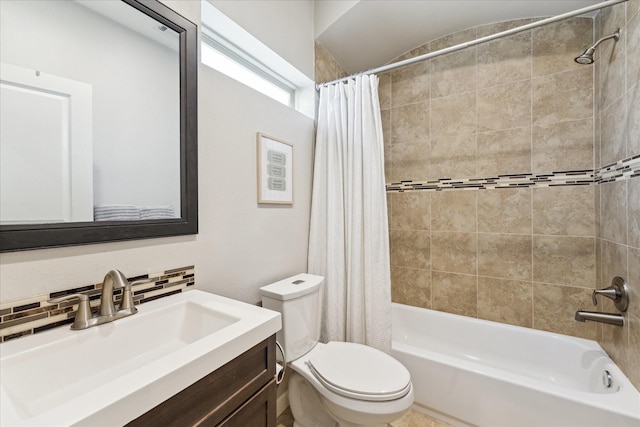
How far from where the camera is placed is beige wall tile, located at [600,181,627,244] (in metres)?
1.36

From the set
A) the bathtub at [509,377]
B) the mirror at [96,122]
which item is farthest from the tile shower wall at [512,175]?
the mirror at [96,122]

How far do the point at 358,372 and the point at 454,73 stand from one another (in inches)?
87.3

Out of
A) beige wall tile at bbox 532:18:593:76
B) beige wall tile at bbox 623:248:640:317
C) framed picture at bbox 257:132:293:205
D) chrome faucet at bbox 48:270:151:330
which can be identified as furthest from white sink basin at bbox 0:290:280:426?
beige wall tile at bbox 532:18:593:76

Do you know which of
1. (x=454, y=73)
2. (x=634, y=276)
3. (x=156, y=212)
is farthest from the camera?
(x=454, y=73)

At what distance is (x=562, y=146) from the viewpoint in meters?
1.81

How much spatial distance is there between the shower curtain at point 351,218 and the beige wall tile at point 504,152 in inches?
33.8

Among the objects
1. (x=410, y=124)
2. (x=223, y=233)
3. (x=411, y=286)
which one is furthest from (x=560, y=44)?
(x=223, y=233)

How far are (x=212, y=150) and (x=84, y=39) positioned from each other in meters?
0.53

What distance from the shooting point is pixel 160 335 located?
923 mm

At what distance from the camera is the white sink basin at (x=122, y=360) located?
502 millimetres

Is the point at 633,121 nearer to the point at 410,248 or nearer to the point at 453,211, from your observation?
the point at 453,211

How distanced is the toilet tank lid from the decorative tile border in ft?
4.09

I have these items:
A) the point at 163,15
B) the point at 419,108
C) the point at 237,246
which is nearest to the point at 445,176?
→ the point at 419,108

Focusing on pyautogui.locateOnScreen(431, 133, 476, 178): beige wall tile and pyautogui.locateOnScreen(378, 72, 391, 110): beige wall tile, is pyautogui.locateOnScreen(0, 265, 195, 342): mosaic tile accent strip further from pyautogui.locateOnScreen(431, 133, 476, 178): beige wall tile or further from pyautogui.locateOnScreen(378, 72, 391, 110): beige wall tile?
pyautogui.locateOnScreen(378, 72, 391, 110): beige wall tile
